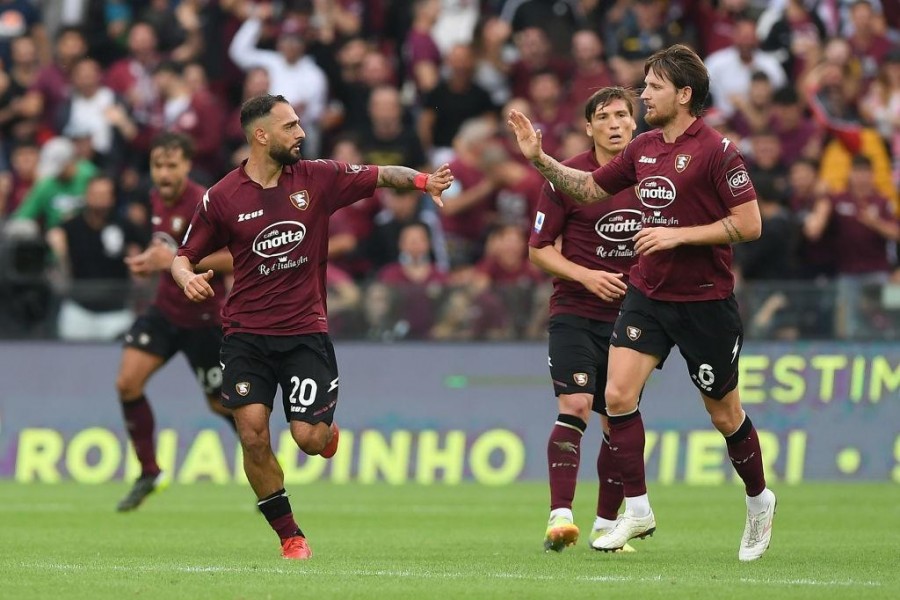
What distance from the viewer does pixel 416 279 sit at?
57.8 feet

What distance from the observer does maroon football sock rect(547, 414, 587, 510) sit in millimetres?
10102

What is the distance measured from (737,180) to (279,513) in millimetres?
3201

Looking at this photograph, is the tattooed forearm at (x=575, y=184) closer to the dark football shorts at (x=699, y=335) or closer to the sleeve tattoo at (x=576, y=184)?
the sleeve tattoo at (x=576, y=184)

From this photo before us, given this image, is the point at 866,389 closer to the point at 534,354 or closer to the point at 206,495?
the point at 534,354

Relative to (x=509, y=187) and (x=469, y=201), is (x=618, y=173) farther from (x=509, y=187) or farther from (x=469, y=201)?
(x=469, y=201)

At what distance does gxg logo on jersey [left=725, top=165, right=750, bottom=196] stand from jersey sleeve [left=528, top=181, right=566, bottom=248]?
167cm

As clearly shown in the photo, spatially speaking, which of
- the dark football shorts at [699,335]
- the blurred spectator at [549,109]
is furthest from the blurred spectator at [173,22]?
the dark football shorts at [699,335]

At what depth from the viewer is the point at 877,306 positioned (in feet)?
53.3

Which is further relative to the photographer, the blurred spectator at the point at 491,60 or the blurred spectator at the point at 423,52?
the blurred spectator at the point at 423,52

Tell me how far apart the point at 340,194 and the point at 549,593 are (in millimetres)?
2998

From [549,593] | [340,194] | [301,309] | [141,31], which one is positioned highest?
[141,31]

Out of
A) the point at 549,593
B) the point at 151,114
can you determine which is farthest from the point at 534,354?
the point at 549,593

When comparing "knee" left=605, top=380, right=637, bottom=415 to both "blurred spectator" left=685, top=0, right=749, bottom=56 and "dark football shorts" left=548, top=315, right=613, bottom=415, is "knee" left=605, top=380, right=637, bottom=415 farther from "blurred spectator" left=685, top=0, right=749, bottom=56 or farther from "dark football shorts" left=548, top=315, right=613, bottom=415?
"blurred spectator" left=685, top=0, right=749, bottom=56

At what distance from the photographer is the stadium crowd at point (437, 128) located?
1698 cm
